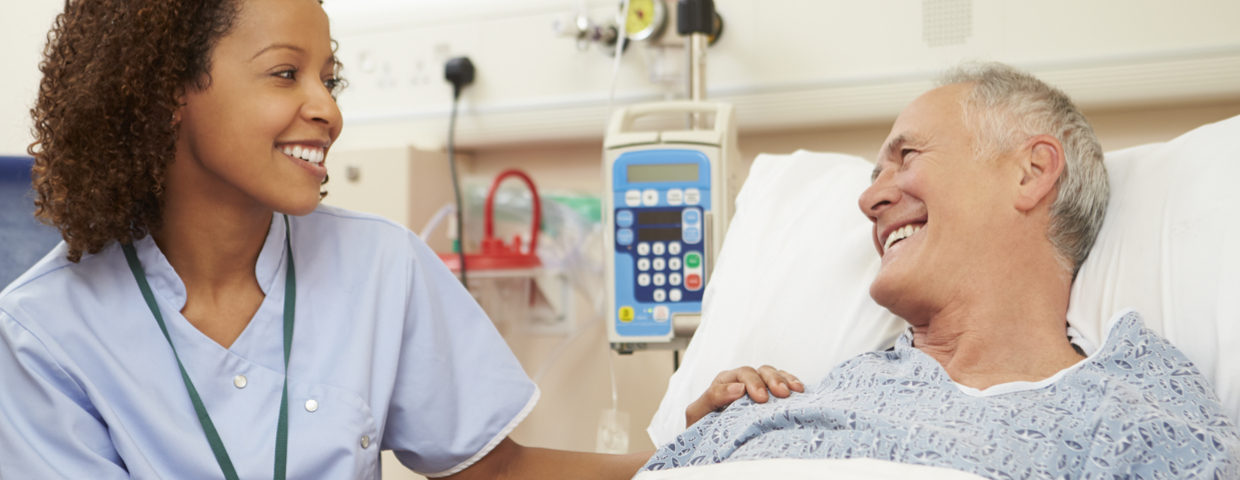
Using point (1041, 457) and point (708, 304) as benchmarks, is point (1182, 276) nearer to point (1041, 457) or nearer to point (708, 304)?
point (1041, 457)

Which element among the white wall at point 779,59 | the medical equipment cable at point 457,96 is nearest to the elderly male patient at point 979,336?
the white wall at point 779,59

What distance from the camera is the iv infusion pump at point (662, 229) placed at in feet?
5.17

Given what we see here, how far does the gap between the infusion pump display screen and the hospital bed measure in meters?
0.12

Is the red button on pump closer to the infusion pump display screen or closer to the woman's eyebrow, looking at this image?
the infusion pump display screen

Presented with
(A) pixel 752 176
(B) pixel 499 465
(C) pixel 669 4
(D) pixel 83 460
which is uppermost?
(C) pixel 669 4

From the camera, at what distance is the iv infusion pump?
5.17 ft

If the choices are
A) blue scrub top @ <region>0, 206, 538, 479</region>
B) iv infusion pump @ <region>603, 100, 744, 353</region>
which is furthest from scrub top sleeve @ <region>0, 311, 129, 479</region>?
iv infusion pump @ <region>603, 100, 744, 353</region>

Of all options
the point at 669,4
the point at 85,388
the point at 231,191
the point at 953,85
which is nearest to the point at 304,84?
the point at 231,191

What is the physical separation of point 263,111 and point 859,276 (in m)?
0.87

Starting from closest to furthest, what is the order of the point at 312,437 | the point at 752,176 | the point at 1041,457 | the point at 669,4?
1. the point at 1041,457
2. the point at 312,437
3. the point at 752,176
4. the point at 669,4

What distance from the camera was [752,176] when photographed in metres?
1.56

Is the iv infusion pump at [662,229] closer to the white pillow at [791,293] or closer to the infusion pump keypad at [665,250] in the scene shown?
the infusion pump keypad at [665,250]

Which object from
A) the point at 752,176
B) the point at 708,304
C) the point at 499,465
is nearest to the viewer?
the point at 499,465

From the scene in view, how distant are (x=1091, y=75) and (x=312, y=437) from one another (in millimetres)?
1516
